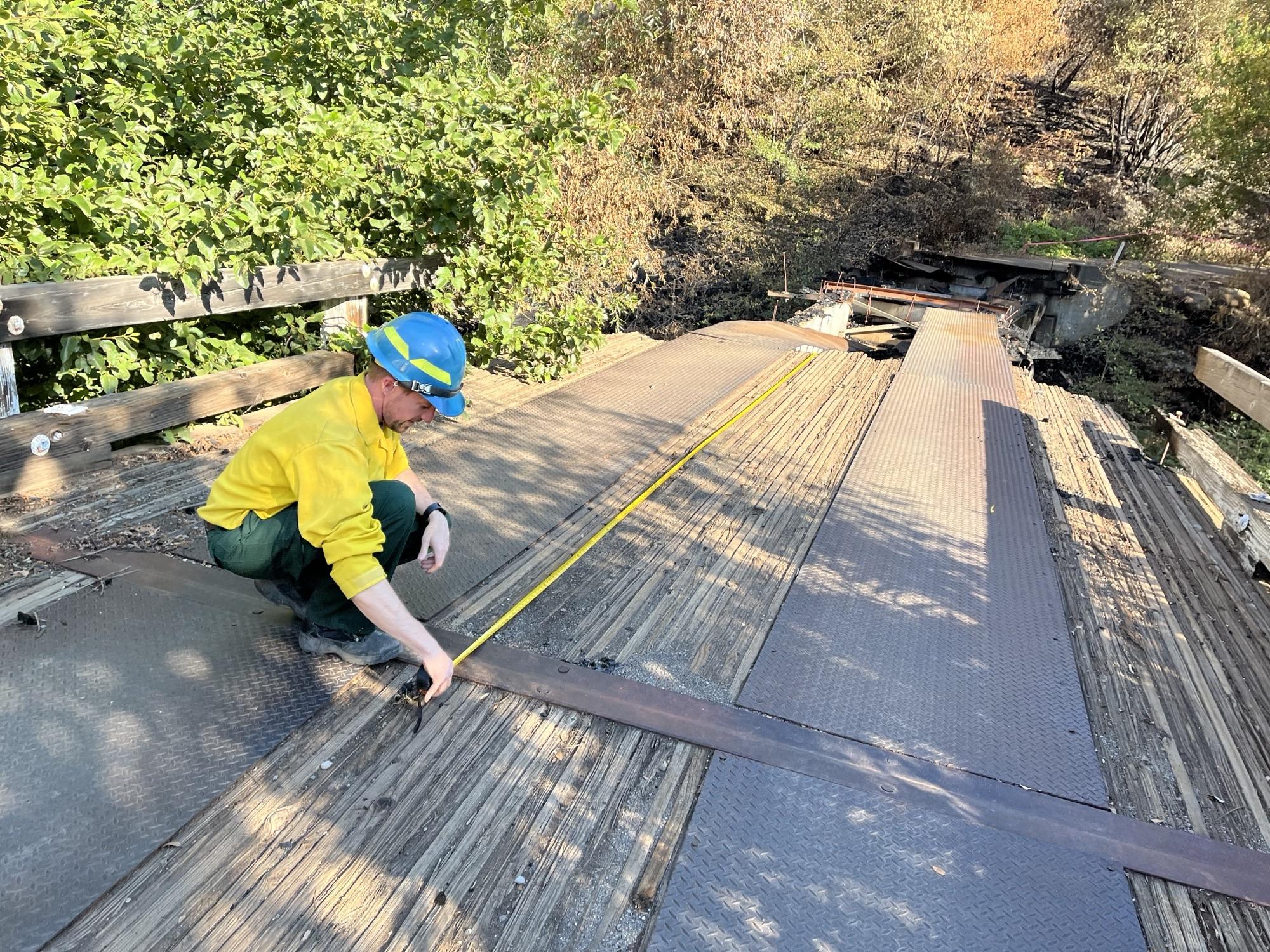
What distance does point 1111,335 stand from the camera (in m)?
15.6

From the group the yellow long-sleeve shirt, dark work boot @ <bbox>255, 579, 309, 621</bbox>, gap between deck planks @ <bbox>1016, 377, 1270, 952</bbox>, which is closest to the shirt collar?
the yellow long-sleeve shirt

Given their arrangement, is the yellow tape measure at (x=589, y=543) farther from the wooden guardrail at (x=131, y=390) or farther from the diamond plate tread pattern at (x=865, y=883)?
the wooden guardrail at (x=131, y=390)

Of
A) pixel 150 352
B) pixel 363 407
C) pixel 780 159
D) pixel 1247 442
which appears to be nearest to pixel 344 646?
pixel 363 407

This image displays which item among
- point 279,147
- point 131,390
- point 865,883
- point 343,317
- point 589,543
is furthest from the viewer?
point 343,317

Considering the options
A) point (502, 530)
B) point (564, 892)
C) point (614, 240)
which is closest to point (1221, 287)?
point (614, 240)

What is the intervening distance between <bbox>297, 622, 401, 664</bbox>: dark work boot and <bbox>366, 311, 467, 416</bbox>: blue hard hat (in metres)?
0.84

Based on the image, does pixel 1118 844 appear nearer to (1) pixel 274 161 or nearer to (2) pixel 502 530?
(2) pixel 502 530

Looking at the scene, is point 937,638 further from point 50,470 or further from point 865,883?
point 50,470

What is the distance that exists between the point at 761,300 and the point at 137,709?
15375mm

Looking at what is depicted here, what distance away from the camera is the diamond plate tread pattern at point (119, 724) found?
166cm

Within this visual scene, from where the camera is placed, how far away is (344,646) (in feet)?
7.86

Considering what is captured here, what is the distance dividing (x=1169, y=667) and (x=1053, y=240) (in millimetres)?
19500

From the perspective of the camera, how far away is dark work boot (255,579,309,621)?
7.80 ft

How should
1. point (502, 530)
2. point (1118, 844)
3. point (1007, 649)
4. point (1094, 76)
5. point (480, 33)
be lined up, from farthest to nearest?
point (1094, 76)
point (480, 33)
point (502, 530)
point (1007, 649)
point (1118, 844)
